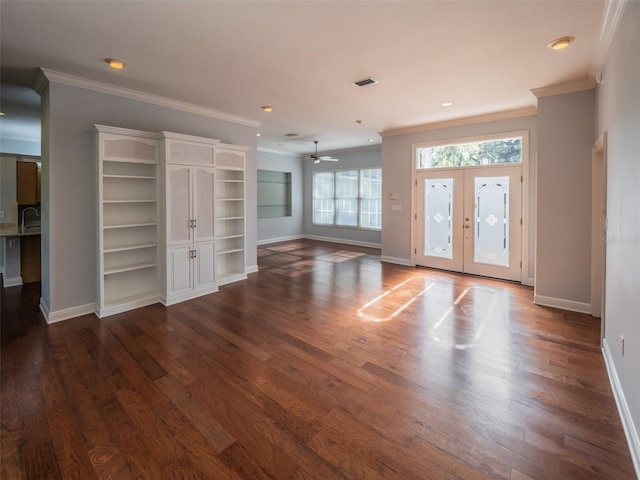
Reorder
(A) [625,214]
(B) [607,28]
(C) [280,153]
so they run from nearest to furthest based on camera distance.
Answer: (A) [625,214]
(B) [607,28]
(C) [280,153]

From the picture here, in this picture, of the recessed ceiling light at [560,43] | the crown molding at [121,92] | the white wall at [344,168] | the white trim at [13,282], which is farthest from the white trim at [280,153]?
the recessed ceiling light at [560,43]

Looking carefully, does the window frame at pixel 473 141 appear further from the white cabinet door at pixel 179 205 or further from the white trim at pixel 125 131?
the white trim at pixel 125 131

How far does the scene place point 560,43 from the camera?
299 centimetres

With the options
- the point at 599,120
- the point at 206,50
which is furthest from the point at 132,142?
the point at 599,120

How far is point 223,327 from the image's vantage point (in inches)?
143

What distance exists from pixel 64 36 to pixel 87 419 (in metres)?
3.22

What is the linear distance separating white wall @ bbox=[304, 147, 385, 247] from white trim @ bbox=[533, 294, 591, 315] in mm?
5055

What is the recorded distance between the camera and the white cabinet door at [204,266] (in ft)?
15.5

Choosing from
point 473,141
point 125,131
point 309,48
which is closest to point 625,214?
point 309,48

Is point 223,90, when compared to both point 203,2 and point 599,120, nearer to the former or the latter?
point 203,2

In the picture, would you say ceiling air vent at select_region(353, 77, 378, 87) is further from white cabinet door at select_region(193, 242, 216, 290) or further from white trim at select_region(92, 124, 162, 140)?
white cabinet door at select_region(193, 242, 216, 290)

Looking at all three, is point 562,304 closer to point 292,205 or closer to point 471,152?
point 471,152

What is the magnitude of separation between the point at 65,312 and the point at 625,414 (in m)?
5.39

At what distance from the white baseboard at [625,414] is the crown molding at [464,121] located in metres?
3.89
